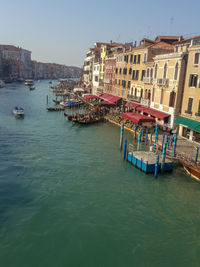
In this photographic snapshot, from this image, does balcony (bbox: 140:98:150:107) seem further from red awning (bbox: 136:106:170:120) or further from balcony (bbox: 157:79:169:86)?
balcony (bbox: 157:79:169:86)

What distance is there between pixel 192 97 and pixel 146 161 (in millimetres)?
10575

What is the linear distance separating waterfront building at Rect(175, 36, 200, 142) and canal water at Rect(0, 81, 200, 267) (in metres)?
7.31

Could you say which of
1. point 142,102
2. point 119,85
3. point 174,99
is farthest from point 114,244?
point 119,85

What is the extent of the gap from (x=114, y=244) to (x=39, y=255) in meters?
4.07

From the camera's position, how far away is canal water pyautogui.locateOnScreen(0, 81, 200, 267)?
13125 millimetres

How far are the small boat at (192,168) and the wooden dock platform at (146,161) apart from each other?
131 centimetres

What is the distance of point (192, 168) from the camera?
21.6 meters

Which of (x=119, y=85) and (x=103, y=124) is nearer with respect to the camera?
(x=103, y=124)

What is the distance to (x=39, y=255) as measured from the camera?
12922 millimetres

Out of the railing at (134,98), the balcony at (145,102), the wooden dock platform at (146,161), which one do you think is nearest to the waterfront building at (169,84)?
the balcony at (145,102)

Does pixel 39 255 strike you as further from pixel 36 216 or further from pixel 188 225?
pixel 188 225

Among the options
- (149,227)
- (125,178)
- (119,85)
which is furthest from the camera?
(119,85)

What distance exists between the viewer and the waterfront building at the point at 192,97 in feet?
→ 88.4

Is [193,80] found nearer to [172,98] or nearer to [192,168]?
[172,98]
